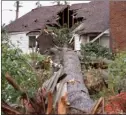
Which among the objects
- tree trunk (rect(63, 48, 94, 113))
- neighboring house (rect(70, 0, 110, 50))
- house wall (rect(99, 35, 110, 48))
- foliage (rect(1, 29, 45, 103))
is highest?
neighboring house (rect(70, 0, 110, 50))

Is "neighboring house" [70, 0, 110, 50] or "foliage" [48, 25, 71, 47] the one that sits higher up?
"neighboring house" [70, 0, 110, 50]

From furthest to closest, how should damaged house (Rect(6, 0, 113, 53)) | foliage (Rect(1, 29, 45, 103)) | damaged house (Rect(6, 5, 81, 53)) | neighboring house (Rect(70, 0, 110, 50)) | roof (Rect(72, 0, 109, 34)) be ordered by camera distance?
1. damaged house (Rect(6, 5, 81, 53))
2. roof (Rect(72, 0, 109, 34))
3. damaged house (Rect(6, 0, 113, 53))
4. neighboring house (Rect(70, 0, 110, 50))
5. foliage (Rect(1, 29, 45, 103))

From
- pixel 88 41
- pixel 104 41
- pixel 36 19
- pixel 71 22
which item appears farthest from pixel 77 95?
pixel 36 19

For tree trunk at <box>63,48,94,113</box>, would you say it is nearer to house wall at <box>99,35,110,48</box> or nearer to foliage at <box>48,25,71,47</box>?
foliage at <box>48,25,71,47</box>

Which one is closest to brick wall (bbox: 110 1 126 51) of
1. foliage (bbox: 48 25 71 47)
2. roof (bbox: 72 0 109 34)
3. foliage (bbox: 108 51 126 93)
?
foliage (bbox: 48 25 71 47)

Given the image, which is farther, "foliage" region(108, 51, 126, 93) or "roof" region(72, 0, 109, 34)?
"roof" region(72, 0, 109, 34)

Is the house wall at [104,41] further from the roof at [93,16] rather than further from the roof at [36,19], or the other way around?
the roof at [36,19]

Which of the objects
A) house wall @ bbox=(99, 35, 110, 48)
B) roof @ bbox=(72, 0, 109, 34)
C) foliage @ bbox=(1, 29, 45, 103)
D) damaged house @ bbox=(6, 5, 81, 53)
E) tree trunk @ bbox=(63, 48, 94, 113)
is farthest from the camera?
damaged house @ bbox=(6, 5, 81, 53)

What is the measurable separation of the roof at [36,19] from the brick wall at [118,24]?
727cm

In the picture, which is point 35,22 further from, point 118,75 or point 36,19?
point 118,75

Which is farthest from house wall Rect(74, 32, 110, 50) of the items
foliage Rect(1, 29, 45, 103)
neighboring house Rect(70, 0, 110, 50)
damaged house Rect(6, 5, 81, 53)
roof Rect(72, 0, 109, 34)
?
foliage Rect(1, 29, 45, 103)

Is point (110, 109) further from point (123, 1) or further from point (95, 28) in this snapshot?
point (95, 28)

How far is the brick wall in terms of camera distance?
21281 mm

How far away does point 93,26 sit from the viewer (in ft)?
87.4
